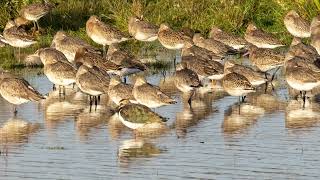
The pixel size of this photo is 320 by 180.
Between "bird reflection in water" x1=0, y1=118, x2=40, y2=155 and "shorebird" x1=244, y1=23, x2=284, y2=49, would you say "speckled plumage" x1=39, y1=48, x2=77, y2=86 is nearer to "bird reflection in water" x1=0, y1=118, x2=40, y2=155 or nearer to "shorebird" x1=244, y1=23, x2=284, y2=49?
"bird reflection in water" x1=0, y1=118, x2=40, y2=155

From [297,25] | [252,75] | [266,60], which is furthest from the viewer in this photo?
[297,25]

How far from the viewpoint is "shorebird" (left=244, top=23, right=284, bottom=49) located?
24.8 m

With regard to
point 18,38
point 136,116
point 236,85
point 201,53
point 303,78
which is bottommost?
point 18,38

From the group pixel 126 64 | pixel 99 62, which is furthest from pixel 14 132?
pixel 126 64

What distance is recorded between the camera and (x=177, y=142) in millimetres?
15977

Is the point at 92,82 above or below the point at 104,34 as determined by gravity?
above

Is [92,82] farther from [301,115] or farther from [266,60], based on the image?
[266,60]

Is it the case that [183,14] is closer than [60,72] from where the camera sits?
No

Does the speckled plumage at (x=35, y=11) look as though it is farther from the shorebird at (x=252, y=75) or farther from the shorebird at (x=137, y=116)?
the shorebird at (x=137, y=116)

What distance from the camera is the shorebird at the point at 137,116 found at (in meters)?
16.5

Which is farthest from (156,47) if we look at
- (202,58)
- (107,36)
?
(202,58)

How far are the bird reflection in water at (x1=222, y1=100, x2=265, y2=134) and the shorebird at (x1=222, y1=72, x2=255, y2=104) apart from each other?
0.25m

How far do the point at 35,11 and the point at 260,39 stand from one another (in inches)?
253

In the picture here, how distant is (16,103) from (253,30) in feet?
27.0
